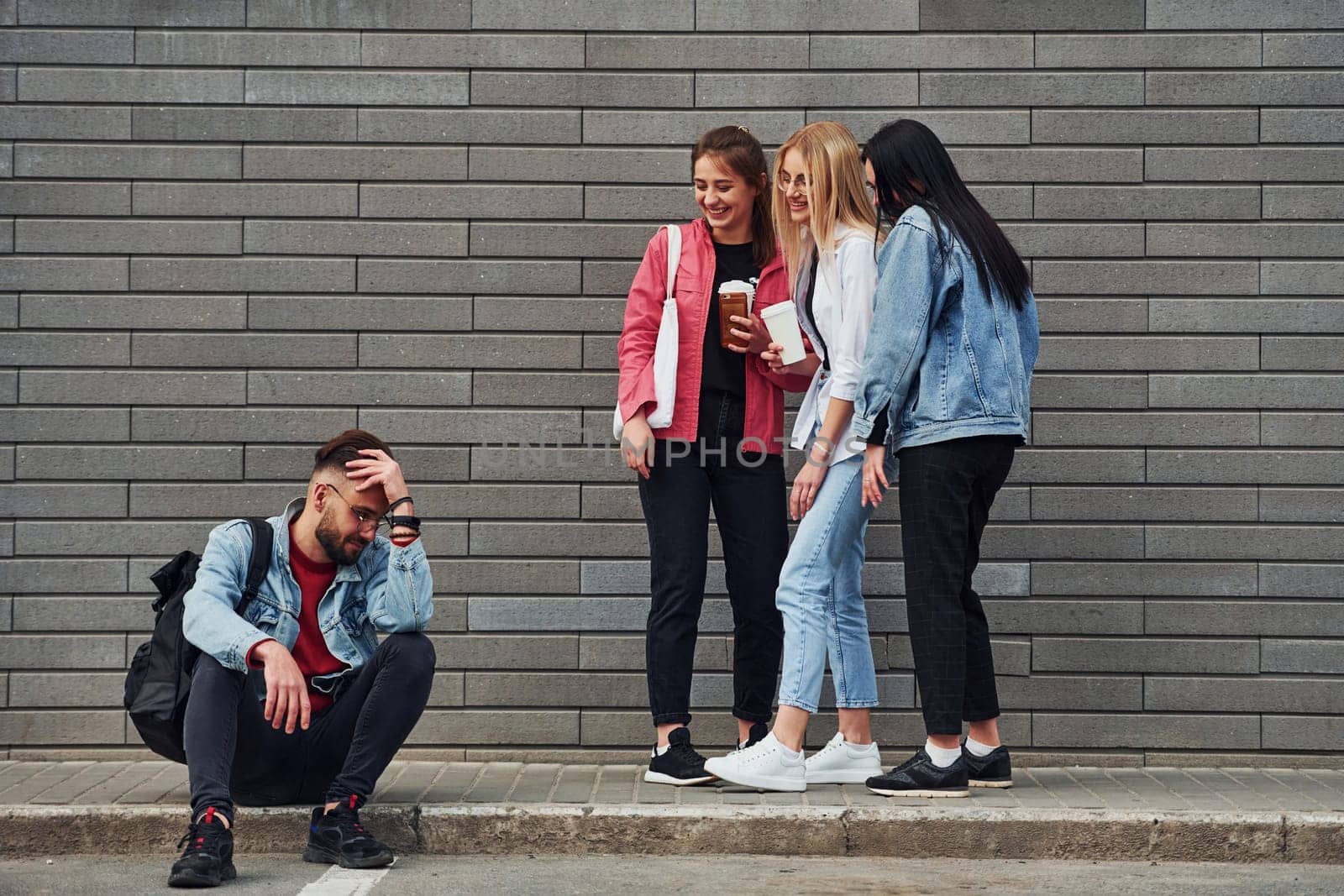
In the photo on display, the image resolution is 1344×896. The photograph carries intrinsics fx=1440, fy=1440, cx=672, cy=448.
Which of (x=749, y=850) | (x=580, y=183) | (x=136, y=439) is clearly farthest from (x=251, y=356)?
(x=749, y=850)

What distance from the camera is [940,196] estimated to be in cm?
466

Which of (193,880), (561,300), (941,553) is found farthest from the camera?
(561,300)

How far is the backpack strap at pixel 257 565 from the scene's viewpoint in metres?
4.30

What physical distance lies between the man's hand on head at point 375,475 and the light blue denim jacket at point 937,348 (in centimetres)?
144

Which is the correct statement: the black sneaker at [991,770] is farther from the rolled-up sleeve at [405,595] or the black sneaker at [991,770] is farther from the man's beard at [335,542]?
the man's beard at [335,542]

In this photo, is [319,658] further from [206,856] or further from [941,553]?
[941,553]

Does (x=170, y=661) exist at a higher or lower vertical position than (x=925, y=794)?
higher

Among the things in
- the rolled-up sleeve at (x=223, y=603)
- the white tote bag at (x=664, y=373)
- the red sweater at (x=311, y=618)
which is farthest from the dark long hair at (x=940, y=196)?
the rolled-up sleeve at (x=223, y=603)

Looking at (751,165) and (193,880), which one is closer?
(193,880)

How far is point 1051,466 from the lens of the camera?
552 centimetres

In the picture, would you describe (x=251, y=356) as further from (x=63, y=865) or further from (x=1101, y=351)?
(x=1101, y=351)

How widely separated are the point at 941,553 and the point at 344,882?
2049 millimetres

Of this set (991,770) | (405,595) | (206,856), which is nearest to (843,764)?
(991,770)

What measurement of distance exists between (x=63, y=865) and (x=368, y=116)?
9.52 ft
